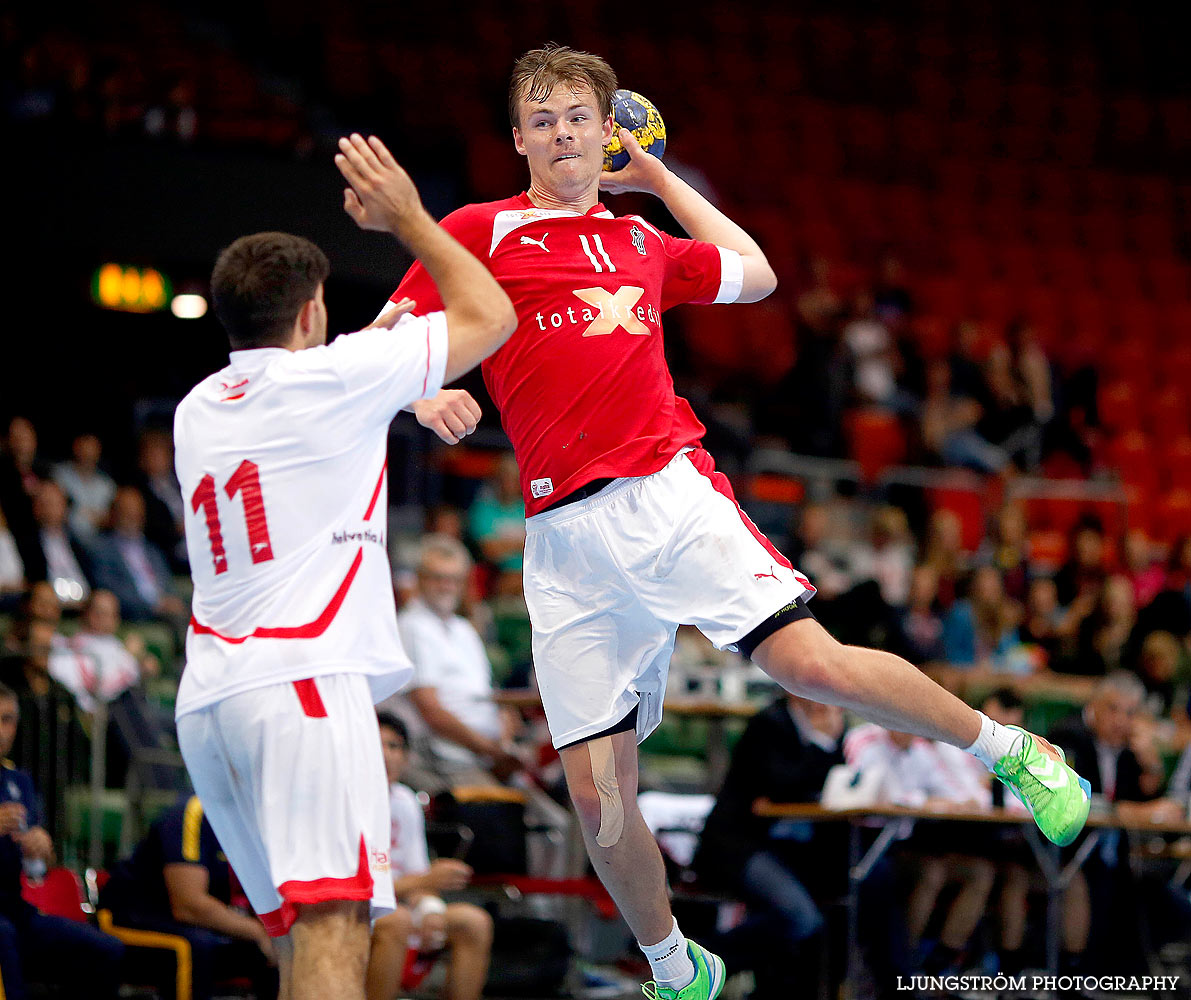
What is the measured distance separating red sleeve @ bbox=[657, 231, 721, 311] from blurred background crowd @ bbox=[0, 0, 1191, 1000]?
3208 mm

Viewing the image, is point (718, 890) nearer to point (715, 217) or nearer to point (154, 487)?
point (715, 217)

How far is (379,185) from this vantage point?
399 cm

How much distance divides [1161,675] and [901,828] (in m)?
4.78

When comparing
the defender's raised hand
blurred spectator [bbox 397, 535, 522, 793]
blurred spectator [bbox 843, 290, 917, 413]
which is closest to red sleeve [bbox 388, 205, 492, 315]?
the defender's raised hand

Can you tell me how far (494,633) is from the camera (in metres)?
11.6

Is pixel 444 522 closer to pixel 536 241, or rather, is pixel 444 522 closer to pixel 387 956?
pixel 387 956

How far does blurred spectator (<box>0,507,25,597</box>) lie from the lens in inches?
393

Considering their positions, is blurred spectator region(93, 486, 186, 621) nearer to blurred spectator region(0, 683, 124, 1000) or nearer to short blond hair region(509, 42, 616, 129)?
blurred spectator region(0, 683, 124, 1000)

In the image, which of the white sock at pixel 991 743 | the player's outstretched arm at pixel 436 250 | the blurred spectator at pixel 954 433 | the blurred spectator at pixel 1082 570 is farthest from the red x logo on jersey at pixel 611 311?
the blurred spectator at pixel 954 433

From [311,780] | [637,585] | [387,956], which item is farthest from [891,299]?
[311,780]

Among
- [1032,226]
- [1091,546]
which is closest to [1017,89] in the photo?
[1032,226]

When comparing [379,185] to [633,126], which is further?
[633,126]

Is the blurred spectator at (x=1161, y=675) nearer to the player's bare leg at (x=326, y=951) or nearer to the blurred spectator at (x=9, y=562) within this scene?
the blurred spectator at (x=9, y=562)

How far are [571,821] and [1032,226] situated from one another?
13.6m
